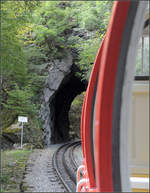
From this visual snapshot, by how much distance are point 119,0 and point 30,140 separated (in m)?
16.9

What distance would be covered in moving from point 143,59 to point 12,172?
7.57m

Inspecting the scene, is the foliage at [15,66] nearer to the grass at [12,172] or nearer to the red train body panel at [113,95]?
the grass at [12,172]

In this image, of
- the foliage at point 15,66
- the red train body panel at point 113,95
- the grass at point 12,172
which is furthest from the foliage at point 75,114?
the red train body panel at point 113,95

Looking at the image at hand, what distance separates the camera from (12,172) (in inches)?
364

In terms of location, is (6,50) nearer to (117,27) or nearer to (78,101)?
(117,27)

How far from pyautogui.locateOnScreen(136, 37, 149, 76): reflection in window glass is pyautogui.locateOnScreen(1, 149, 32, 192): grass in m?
5.29

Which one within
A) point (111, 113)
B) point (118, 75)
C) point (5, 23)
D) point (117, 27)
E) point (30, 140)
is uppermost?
point (5, 23)

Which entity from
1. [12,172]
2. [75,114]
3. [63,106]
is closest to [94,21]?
[12,172]

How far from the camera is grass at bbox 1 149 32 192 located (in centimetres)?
754

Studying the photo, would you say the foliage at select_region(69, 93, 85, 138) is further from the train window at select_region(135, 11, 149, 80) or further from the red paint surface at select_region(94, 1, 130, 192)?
the red paint surface at select_region(94, 1, 130, 192)

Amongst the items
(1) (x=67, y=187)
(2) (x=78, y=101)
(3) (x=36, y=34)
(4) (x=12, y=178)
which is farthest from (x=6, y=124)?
(2) (x=78, y=101)

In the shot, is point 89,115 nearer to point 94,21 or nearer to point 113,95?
point 113,95

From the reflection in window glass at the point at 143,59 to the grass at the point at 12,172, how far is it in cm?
529

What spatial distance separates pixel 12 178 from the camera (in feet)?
27.8
